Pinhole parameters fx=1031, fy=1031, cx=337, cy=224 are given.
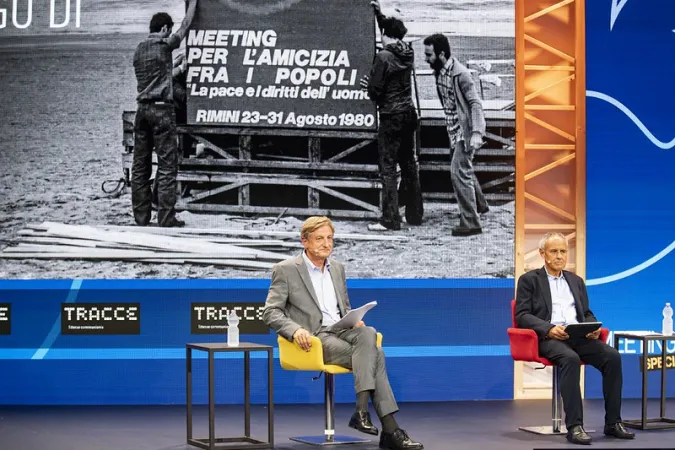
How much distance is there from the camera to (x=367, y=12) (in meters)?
7.71

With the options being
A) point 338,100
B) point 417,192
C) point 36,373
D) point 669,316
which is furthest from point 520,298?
point 36,373

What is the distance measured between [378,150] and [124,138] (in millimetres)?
1885

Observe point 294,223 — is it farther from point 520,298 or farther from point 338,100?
point 520,298

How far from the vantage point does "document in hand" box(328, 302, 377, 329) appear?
18.7 feet

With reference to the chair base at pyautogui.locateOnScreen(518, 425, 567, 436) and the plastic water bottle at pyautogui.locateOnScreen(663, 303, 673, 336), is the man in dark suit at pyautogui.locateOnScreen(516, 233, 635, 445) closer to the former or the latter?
the chair base at pyautogui.locateOnScreen(518, 425, 567, 436)

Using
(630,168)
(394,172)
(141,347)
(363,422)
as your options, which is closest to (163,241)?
(141,347)

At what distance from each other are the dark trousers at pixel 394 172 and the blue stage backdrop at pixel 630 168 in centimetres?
136

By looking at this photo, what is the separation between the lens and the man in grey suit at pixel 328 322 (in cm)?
560

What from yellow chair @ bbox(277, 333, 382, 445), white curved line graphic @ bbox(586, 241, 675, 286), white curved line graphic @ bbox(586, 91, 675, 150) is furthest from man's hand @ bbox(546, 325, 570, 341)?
white curved line graphic @ bbox(586, 91, 675, 150)

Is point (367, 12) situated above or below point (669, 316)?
above

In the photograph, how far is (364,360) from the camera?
564 centimetres

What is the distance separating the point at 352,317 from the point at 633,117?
3.38m

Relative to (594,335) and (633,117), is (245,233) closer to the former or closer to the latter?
(594,335)

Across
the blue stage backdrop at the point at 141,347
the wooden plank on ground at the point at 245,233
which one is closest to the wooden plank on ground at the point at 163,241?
the wooden plank on ground at the point at 245,233
